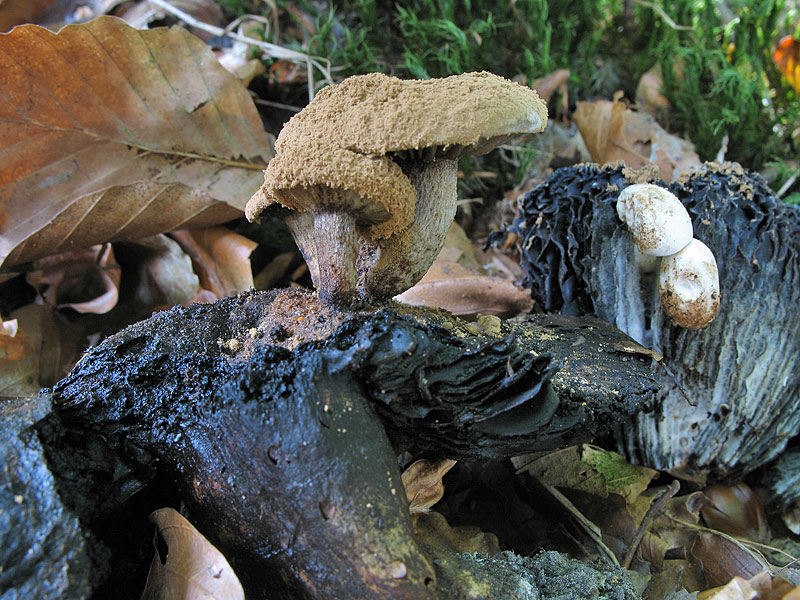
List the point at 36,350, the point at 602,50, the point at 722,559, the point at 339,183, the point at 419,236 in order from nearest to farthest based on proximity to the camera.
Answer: the point at 339,183
the point at 419,236
the point at 722,559
the point at 36,350
the point at 602,50

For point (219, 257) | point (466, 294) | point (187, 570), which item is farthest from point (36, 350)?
point (466, 294)

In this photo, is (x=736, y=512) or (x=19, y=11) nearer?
(x=736, y=512)

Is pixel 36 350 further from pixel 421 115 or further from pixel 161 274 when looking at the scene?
pixel 421 115

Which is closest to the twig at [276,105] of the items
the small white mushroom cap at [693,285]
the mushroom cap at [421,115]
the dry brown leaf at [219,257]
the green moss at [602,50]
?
the green moss at [602,50]

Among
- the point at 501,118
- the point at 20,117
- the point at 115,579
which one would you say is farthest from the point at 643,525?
the point at 20,117

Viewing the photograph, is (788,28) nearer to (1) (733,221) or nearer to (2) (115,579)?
(1) (733,221)

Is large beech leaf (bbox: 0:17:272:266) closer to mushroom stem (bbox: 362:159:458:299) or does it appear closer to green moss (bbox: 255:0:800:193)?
green moss (bbox: 255:0:800:193)
